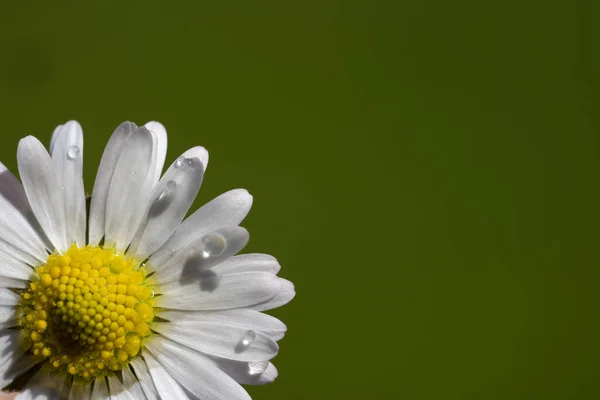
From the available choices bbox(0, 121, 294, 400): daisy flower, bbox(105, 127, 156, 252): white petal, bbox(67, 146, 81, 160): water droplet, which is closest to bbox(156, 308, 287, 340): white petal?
bbox(0, 121, 294, 400): daisy flower

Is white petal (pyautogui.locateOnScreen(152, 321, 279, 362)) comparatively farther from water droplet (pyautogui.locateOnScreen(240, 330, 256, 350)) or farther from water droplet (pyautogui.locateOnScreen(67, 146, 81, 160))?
water droplet (pyautogui.locateOnScreen(67, 146, 81, 160))

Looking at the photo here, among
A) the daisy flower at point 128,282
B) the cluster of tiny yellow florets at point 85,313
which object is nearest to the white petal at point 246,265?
Result: the daisy flower at point 128,282

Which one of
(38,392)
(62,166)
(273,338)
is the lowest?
(38,392)

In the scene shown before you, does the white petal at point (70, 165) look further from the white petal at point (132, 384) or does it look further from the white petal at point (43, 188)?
the white petal at point (132, 384)

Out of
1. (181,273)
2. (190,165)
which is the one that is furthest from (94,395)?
(190,165)

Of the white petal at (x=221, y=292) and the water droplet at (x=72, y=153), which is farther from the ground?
the water droplet at (x=72, y=153)

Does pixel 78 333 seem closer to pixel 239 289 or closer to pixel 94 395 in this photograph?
pixel 94 395
